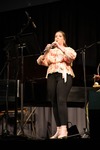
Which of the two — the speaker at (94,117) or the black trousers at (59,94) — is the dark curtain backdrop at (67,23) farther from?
the speaker at (94,117)

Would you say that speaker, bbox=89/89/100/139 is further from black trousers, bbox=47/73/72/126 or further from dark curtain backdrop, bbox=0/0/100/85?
dark curtain backdrop, bbox=0/0/100/85

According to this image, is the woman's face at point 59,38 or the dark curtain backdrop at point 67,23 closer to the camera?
the woman's face at point 59,38

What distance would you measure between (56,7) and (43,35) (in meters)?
0.62

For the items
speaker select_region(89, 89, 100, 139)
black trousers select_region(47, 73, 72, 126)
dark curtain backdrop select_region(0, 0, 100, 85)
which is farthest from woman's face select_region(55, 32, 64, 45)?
speaker select_region(89, 89, 100, 139)

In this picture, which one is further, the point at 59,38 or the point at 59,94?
the point at 59,38

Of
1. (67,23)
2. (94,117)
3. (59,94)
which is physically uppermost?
(67,23)

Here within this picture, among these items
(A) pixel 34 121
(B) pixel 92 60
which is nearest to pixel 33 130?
(A) pixel 34 121

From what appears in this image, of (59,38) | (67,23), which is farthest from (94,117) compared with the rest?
(67,23)

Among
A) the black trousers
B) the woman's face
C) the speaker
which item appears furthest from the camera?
the woman's face

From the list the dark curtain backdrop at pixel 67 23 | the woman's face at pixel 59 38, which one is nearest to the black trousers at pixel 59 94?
the woman's face at pixel 59 38

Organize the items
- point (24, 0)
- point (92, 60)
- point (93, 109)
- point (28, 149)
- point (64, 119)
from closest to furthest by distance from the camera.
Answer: point (28, 149)
point (93, 109)
point (64, 119)
point (92, 60)
point (24, 0)

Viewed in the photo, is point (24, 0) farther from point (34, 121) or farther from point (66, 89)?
point (66, 89)

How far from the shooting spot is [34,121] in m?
7.44

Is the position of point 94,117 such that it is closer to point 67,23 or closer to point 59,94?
point 59,94
